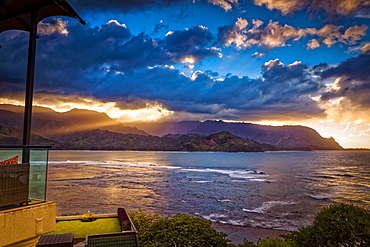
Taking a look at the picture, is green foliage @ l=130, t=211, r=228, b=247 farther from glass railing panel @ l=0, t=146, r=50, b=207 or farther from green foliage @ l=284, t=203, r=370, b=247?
glass railing panel @ l=0, t=146, r=50, b=207

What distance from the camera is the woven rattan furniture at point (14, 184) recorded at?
3385 millimetres

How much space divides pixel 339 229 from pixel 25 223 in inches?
208

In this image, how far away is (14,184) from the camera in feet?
11.7

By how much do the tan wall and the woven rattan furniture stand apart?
142 millimetres

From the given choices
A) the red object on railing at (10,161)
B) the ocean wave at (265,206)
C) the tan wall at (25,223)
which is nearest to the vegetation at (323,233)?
the tan wall at (25,223)

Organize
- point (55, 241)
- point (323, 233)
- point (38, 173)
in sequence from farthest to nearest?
point (55, 241) → point (323, 233) → point (38, 173)

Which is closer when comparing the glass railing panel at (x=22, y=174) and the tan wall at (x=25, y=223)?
the tan wall at (x=25, y=223)

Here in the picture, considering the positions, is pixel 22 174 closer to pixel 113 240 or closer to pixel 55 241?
pixel 113 240

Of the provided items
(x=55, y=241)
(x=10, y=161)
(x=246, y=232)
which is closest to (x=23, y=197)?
A: (x=10, y=161)

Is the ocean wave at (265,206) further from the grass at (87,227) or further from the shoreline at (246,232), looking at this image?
the grass at (87,227)

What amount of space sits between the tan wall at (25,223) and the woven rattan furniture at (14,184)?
0.47 ft

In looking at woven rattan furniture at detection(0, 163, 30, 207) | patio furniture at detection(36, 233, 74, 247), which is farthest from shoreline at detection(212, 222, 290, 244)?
woven rattan furniture at detection(0, 163, 30, 207)

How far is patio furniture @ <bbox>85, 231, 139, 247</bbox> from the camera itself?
8219 mm

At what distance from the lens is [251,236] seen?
17.6 m
